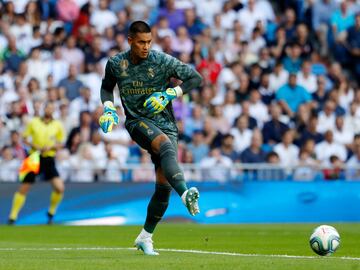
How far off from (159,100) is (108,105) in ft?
2.53

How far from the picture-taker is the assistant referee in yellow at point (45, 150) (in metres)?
21.7

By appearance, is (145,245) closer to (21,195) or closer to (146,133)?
(146,133)

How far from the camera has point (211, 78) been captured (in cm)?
2662

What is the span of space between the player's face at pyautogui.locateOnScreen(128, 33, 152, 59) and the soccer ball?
280 cm

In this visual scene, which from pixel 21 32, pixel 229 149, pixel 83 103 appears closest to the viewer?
pixel 229 149

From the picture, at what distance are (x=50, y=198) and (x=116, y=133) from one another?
246 cm

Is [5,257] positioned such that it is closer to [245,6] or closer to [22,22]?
[22,22]

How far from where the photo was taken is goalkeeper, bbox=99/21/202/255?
1215cm

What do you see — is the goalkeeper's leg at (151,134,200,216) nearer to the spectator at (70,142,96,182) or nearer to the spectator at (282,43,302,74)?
the spectator at (70,142,96,182)

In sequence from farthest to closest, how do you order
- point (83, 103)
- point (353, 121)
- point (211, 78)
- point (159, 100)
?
point (211, 78)
point (353, 121)
point (83, 103)
point (159, 100)

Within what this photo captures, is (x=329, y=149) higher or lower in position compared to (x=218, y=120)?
lower

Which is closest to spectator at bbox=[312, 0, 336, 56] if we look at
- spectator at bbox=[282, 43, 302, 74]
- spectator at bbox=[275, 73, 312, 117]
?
spectator at bbox=[282, 43, 302, 74]

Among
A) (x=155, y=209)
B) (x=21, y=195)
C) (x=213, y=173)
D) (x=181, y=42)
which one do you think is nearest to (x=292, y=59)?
(x=181, y=42)

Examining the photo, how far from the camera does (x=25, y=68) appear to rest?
24.8 meters
